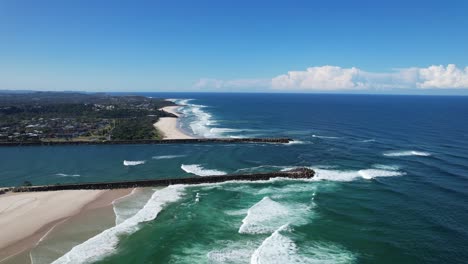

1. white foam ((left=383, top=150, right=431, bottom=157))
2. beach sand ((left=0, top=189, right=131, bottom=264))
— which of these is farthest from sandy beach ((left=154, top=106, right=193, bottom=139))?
white foam ((left=383, top=150, right=431, bottom=157))

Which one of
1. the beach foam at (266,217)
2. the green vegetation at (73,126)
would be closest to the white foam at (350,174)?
the beach foam at (266,217)

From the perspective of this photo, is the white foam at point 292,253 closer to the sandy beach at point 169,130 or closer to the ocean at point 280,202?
the ocean at point 280,202

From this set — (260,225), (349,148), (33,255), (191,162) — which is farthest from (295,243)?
(349,148)

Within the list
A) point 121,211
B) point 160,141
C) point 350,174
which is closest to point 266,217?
point 121,211

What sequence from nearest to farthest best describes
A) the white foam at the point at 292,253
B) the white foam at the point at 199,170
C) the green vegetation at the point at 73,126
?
the white foam at the point at 292,253
the white foam at the point at 199,170
the green vegetation at the point at 73,126

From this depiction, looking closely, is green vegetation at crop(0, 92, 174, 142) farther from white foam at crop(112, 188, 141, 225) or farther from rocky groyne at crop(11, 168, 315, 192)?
white foam at crop(112, 188, 141, 225)

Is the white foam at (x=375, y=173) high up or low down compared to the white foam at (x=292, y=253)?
up

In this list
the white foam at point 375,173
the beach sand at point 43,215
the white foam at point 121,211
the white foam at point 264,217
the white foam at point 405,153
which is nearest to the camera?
the beach sand at point 43,215

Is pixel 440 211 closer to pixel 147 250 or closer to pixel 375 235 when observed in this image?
pixel 375 235
